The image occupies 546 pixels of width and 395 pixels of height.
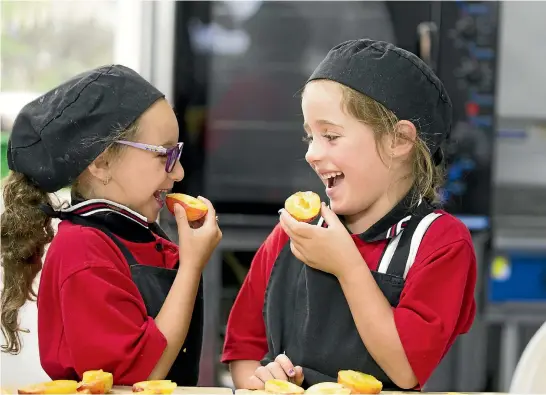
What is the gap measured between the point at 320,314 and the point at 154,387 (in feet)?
1.19

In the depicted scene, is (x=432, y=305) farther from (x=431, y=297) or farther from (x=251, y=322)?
(x=251, y=322)

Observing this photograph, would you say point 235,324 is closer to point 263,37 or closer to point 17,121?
point 17,121

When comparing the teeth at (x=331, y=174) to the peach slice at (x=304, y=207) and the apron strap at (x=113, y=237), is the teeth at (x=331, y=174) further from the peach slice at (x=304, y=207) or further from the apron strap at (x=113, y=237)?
the apron strap at (x=113, y=237)

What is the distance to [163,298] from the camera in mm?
1580

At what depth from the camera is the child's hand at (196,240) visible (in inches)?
61.5

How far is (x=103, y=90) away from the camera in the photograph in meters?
1.57

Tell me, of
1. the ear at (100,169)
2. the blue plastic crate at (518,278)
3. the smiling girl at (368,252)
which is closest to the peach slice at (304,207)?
the smiling girl at (368,252)


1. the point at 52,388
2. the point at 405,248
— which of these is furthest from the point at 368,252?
the point at 52,388

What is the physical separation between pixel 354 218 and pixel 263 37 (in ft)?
6.77

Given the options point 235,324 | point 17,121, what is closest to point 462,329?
point 235,324

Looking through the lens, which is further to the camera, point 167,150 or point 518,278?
point 518,278

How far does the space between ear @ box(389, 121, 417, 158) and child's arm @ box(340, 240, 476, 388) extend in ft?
0.68

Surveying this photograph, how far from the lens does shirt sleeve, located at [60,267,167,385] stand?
4.65ft

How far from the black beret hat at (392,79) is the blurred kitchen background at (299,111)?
1913 millimetres
